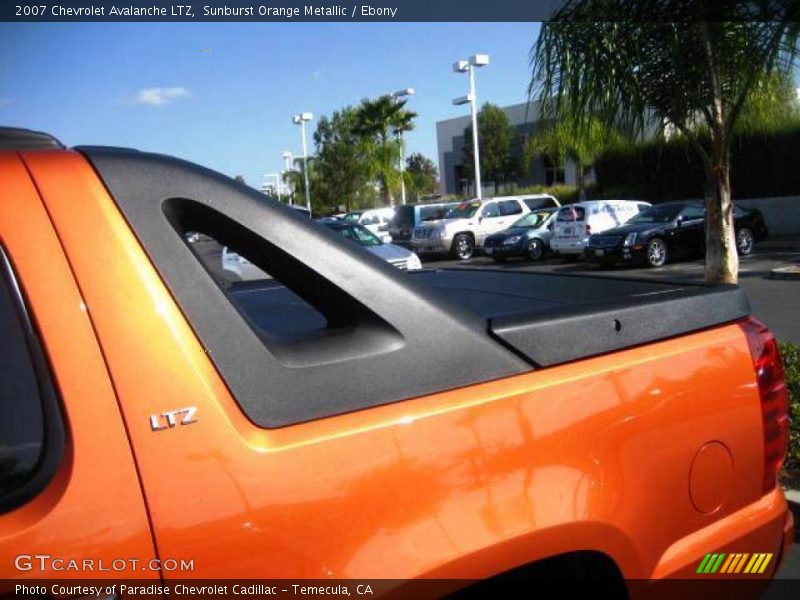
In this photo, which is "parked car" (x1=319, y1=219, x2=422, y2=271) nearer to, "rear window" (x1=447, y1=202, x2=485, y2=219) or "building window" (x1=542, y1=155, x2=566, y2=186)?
"rear window" (x1=447, y1=202, x2=485, y2=219)

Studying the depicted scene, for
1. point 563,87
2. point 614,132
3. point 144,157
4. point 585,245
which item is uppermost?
point 563,87

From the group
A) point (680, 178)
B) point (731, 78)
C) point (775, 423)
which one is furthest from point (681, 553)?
point (680, 178)

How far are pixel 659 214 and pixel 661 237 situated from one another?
997mm

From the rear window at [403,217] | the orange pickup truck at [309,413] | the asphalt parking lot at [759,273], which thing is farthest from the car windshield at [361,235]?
the rear window at [403,217]

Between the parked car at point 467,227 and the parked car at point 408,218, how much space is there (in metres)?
2.53

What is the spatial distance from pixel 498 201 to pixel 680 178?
7.31 meters

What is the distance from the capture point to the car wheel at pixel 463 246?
899 inches

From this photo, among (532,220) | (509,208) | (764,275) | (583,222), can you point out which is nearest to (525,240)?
(532,220)

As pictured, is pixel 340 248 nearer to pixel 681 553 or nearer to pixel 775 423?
pixel 681 553

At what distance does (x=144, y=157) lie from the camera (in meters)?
1.57

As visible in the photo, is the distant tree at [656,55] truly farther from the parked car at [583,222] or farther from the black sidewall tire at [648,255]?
the parked car at [583,222]

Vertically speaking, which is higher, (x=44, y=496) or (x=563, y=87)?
(x=563, y=87)

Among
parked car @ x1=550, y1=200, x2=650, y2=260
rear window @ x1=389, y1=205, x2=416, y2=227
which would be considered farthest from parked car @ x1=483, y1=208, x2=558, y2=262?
rear window @ x1=389, y1=205, x2=416, y2=227

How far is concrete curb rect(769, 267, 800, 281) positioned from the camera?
44.3ft
